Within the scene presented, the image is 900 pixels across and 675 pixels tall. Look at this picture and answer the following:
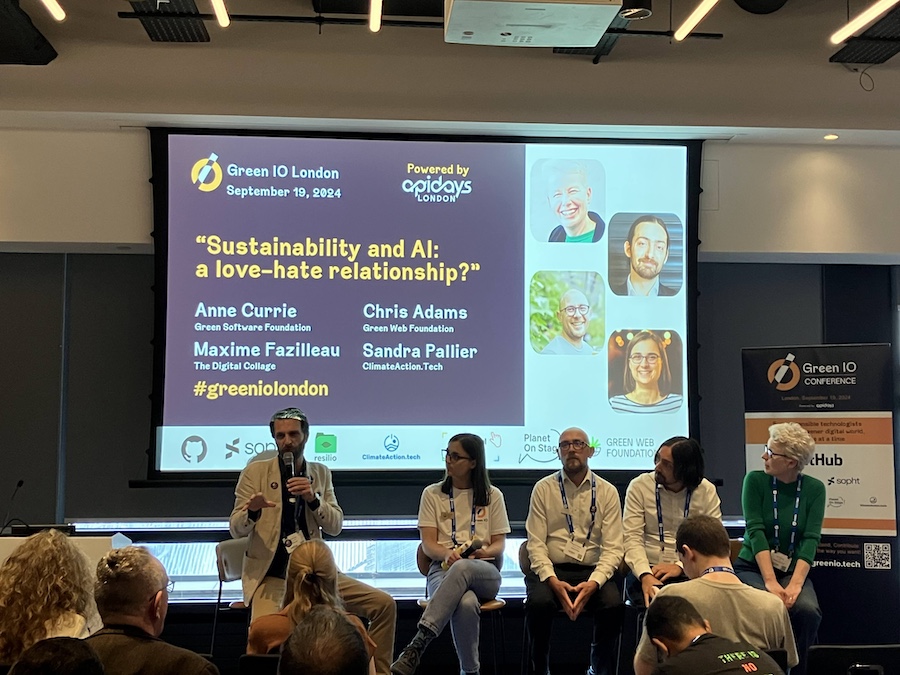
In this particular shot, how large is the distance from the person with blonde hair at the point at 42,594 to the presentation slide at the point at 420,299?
273 cm

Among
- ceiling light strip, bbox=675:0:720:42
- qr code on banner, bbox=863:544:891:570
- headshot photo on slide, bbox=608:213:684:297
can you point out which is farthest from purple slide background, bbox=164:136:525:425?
qr code on banner, bbox=863:544:891:570

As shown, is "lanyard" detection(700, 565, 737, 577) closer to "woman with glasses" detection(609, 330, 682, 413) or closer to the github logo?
"woman with glasses" detection(609, 330, 682, 413)

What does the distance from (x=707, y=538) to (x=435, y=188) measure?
10.2ft

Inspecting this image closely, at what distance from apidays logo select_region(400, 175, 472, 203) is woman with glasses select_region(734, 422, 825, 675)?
7.82ft

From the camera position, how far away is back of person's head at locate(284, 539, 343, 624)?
101 inches

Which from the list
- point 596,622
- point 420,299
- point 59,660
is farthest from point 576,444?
point 59,660

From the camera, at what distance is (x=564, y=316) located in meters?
5.29

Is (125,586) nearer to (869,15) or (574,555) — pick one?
(574,555)

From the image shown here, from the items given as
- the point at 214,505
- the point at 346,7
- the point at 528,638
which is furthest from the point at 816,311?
the point at 214,505

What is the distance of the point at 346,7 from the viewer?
5.09 metres

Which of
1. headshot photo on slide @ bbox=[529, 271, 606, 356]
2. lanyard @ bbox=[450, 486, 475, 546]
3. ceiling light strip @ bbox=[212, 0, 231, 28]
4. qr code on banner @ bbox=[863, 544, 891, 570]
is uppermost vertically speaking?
ceiling light strip @ bbox=[212, 0, 231, 28]

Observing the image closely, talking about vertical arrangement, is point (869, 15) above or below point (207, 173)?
above

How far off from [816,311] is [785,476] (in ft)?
7.69

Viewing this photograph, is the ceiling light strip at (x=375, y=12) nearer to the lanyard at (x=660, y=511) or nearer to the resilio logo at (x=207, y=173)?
the resilio logo at (x=207, y=173)
